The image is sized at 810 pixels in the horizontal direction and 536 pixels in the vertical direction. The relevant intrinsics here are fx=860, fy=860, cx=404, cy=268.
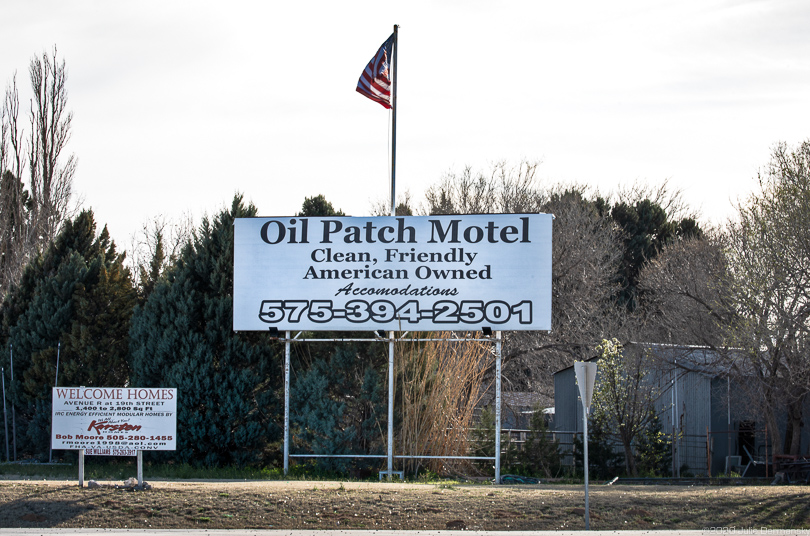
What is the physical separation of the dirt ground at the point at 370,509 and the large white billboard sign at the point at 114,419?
666 mm

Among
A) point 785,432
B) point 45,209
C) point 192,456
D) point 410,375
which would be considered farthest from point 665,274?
point 45,209

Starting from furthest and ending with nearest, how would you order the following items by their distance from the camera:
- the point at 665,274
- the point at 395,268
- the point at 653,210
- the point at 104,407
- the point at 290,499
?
the point at 653,210, the point at 665,274, the point at 395,268, the point at 104,407, the point at 290,499

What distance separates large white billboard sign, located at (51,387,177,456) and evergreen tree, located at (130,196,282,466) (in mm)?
5290

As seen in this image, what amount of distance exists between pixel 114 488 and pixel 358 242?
7.48 metres

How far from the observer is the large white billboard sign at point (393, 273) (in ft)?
58.9

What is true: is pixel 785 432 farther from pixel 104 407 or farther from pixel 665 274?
pixel 104 407

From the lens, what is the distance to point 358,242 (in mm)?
18422

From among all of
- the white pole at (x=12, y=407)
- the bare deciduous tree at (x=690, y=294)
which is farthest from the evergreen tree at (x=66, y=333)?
the bare deciduous tree at (x=690, y=294)

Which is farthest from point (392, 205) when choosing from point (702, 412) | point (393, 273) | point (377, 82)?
point (702, 412)

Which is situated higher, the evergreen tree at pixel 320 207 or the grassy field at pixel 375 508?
the evergreen tree at pixel 320 207

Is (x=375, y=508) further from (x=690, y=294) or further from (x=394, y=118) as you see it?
(x=690, y=294)

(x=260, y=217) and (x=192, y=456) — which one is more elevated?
(x=260, y=217)

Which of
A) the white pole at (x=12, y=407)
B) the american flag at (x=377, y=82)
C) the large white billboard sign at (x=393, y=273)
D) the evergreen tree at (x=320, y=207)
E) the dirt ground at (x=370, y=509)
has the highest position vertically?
the american flag at (x=377, y=82)

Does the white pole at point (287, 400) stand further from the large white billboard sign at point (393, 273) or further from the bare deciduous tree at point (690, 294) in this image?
the bare deciduous tree at point (690, 294)
